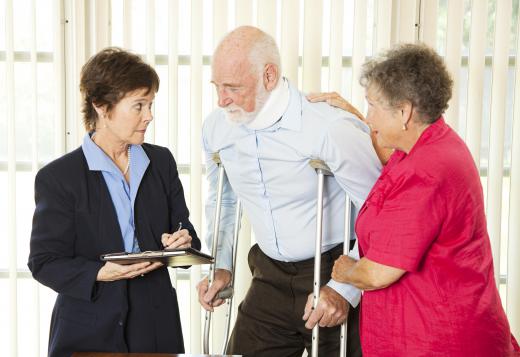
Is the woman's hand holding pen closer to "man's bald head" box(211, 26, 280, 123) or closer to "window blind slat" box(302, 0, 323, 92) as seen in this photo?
"man's bald head" box(211, 26, 280, 123)

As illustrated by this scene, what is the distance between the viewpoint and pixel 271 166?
89.4 inches

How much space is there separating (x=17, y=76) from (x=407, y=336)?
217 centimetres

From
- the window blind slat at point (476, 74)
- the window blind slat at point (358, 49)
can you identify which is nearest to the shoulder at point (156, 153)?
the window blind slat at point (358, 49)

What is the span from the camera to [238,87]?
2.19m

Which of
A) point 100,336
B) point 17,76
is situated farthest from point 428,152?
point 17,76

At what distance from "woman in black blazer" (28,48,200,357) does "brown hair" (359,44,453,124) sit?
766 mm

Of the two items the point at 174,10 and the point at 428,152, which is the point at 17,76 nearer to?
→ the point at 174,10

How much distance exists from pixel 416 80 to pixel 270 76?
56 cm

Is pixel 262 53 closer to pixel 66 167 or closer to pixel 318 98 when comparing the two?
pixel 318 98

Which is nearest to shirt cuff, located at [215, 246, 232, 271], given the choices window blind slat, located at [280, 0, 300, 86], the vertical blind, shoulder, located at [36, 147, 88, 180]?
shoulder, located at [36, 147, 88, 180]

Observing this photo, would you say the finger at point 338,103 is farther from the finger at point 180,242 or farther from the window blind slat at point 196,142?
the window blind slat at point 196,142

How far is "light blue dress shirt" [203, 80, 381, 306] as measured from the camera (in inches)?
84.7

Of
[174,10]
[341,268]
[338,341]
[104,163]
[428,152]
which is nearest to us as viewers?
[428,152]

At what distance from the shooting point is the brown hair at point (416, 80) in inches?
70.9
